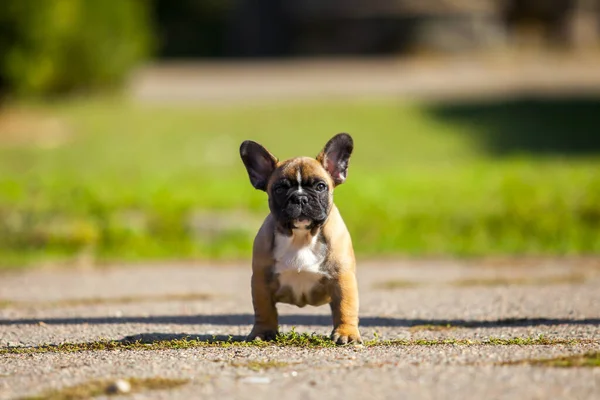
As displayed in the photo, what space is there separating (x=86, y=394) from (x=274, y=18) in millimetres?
29949

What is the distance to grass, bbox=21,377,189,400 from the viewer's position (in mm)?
5044

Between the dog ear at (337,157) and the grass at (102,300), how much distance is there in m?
2.57

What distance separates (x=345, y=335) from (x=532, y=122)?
1494 centimetres

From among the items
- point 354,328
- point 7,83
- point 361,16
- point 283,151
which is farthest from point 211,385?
point 361,16

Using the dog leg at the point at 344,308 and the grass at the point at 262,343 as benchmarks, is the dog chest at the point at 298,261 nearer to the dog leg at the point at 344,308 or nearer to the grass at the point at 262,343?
the dog leg at the point at 344,308

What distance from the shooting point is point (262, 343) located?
627 centimetres

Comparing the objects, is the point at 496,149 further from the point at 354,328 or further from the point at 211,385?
the point at 211,385

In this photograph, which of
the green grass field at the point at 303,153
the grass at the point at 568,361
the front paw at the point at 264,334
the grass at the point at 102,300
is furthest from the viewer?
the green grass field at the point at 303,153

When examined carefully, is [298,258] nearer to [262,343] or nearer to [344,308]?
[344,308]

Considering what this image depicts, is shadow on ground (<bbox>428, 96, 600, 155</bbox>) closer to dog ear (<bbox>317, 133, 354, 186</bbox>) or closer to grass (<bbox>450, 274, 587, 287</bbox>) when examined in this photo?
grass (<bbox>450, 274, 587, 287</bbox>)

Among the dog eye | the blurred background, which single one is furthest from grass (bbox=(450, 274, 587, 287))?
the dog eye

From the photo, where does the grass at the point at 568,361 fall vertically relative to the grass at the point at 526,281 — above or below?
below

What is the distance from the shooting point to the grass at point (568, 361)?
17.9ft

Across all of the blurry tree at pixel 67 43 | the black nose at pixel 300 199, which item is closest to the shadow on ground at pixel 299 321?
the black nose at pixel 300 199
